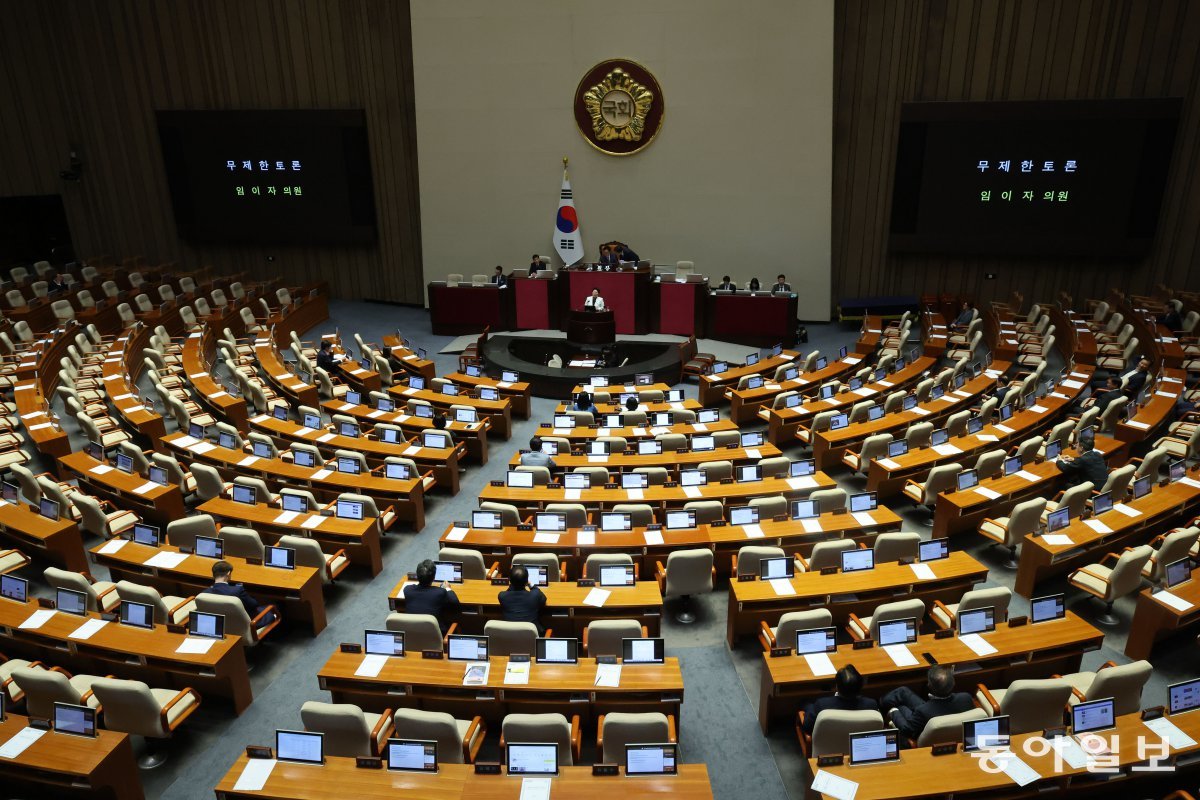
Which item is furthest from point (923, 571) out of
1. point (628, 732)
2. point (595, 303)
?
point (595, 303)

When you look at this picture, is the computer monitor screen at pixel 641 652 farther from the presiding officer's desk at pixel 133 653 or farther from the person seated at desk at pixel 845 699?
the presiding officer's desk at pixel 133 653

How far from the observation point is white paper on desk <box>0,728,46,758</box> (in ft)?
16.5

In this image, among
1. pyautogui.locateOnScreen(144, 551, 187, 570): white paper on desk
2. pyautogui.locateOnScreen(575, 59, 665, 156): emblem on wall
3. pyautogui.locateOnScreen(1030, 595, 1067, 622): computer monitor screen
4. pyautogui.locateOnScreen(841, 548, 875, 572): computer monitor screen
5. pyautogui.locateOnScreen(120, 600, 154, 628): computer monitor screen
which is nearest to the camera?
pyautogui.locateOnScreen(1030, 595, 1067, 622): computer monitor screen

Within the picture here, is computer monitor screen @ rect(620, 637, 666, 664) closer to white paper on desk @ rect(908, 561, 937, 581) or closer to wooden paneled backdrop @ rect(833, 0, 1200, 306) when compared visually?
white paper on desk @ rect(908, 561, 937, 581)

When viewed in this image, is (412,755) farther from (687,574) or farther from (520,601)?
(687,574)

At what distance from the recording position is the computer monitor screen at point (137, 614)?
652cm

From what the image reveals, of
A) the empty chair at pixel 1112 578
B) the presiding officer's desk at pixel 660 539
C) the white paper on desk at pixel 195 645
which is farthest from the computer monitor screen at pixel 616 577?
the empty chair at pixel 1112 578

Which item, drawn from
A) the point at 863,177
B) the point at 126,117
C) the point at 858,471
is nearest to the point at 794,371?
the point at 858,471

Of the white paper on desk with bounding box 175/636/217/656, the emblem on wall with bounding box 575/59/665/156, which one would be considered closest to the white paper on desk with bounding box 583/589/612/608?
the white paper on desk with bounding box 175/636/217/656

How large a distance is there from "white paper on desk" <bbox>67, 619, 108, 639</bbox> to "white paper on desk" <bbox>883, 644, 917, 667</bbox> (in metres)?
6.28

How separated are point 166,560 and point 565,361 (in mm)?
10002

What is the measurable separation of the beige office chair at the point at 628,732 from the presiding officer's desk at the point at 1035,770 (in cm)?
95

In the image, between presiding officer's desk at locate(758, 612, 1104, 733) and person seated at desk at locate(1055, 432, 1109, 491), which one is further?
person seated at desk at locate(1055, 432, 1109, 491)

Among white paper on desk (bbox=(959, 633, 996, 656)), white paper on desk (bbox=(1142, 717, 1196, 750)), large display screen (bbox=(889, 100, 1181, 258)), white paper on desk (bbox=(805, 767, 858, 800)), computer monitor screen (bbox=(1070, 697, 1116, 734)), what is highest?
large display screen (bbox=(889, 100, 1181, 258))
